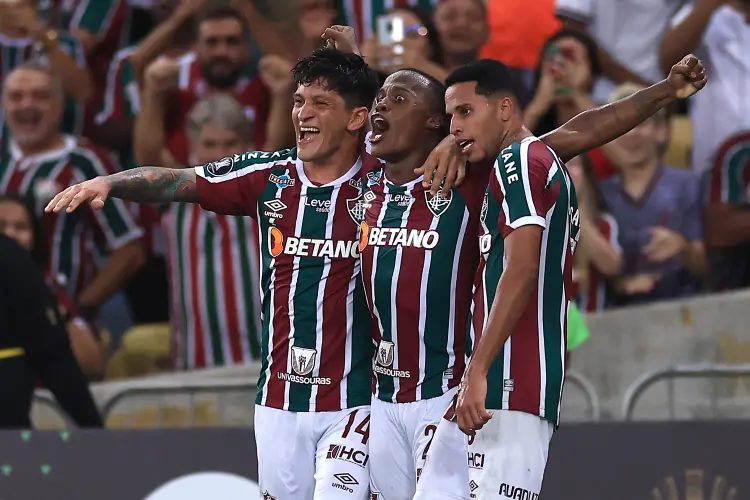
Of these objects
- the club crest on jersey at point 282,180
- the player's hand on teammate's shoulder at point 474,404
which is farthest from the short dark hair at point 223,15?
the player's hand on teammate's shoulder at point 474,404

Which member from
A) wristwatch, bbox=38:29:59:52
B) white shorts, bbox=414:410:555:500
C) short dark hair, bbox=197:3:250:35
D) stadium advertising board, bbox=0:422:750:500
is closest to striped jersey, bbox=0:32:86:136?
wristwatch, bbox=38:29:59:52

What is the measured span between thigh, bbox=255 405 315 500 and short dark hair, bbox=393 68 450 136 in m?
1.33

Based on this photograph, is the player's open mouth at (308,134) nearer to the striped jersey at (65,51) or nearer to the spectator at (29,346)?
the spectator at (29,346)

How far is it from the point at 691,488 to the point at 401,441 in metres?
2.30

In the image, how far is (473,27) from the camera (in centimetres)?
879

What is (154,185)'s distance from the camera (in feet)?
18.7

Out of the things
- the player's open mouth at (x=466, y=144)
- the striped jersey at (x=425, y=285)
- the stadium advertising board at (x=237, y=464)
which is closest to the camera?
the player's open mouth at (x=466, y=144)

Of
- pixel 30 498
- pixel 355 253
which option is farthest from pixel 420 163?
pixel 30 498

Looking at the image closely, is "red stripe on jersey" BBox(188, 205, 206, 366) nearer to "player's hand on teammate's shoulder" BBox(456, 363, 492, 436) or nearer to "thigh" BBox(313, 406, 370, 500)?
"thigh" BBox(313, 406, 370, 500)

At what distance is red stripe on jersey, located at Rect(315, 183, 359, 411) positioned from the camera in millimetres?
5770

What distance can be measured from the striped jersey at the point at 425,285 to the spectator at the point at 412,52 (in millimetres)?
2814

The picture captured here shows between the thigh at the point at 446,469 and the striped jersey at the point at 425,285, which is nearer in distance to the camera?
the thigh at the point at 446,469

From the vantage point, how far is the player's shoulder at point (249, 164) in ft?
19.4

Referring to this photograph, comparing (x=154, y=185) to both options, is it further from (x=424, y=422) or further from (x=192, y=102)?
(x=192, y=102)
